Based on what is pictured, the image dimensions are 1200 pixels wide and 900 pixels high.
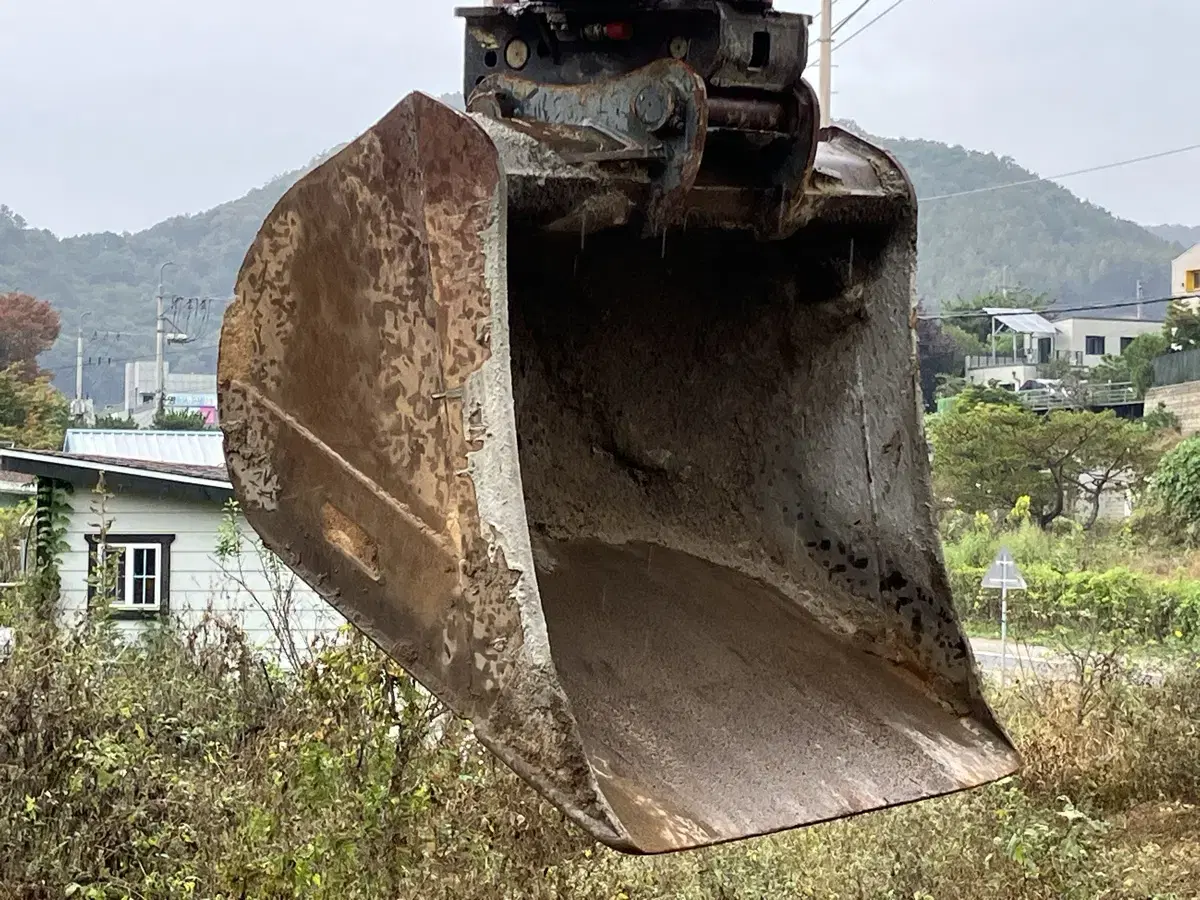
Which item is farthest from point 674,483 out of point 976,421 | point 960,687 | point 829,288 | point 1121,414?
point 1121,414

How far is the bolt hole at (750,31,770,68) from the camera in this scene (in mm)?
1888

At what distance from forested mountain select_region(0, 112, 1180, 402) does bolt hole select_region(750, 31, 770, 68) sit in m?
53.6

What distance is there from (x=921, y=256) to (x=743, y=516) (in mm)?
63618

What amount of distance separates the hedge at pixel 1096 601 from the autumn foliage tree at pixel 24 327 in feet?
115

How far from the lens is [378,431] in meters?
1.74

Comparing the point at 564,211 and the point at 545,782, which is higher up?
the point at 564,211

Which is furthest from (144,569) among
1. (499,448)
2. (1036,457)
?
(1036,457)

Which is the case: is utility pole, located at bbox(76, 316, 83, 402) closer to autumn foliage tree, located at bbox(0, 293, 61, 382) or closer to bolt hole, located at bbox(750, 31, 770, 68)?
autumn foliage tree, located at bbox(0, 293, 61, 382)

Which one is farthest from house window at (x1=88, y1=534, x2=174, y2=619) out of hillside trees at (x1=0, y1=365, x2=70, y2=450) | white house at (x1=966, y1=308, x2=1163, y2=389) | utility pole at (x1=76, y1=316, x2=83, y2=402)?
utility pole at (x1=76, y1=316, x2=83, y2=402)

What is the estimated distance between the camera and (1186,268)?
31.3m

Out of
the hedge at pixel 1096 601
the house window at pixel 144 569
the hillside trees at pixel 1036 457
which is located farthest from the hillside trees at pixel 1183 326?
the house window at pixel 144 569

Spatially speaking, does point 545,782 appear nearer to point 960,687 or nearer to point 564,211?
point 564,211

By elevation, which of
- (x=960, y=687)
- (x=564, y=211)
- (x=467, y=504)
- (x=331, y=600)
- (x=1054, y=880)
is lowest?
(x=1054, y=880)

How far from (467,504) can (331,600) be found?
0.28 m
